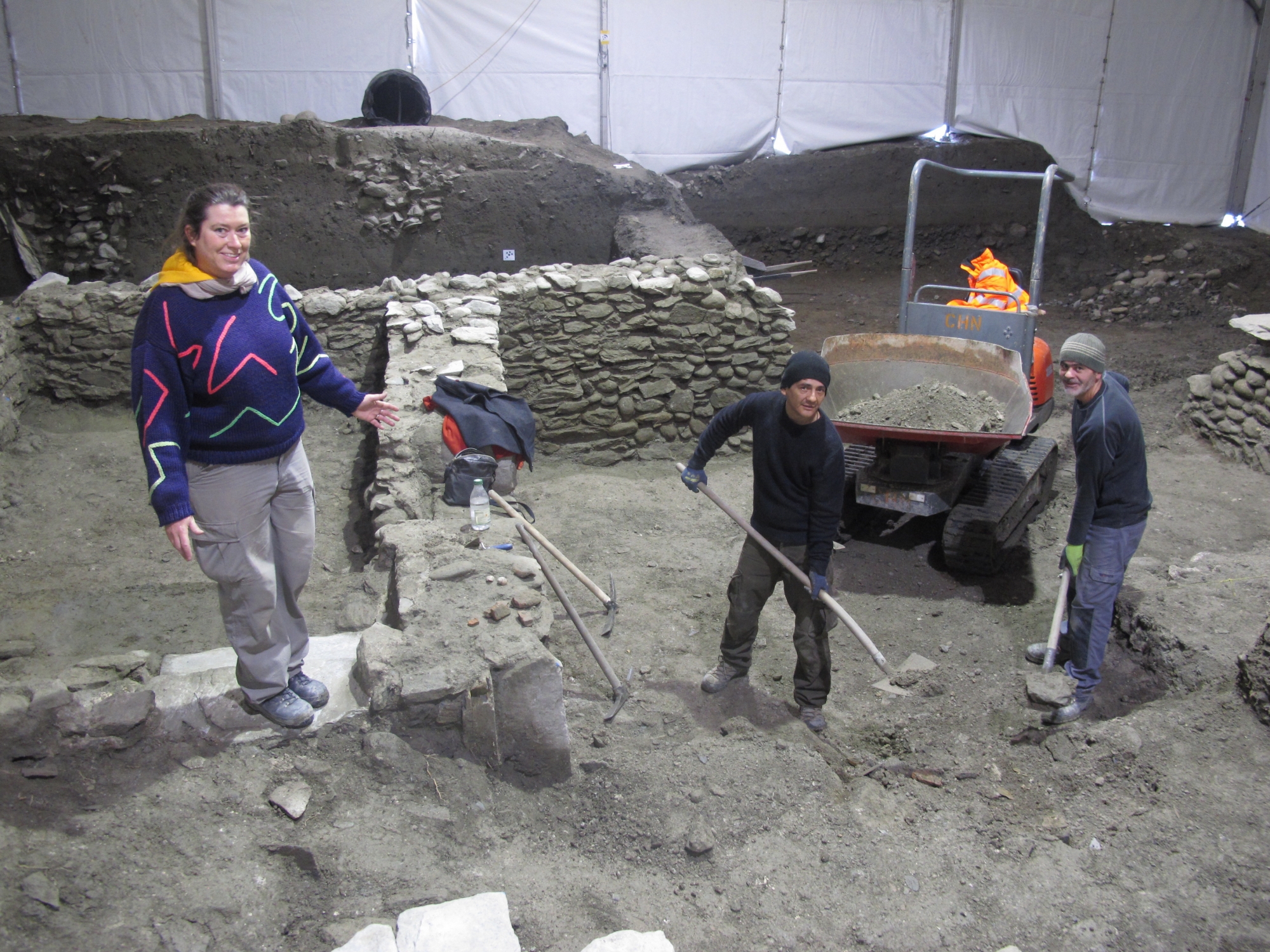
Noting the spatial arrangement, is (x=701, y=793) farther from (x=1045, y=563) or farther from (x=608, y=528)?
(x=1045, y=563)

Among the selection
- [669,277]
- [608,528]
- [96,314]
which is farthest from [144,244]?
[608,528]

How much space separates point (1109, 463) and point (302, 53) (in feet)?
38.9

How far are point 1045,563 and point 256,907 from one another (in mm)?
5004

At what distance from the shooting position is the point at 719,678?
4.32 meters

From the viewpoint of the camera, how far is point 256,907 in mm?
2414

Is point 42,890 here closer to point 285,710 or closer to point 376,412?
point 285,710

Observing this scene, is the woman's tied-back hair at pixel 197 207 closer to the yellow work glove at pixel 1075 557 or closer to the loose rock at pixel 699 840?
the loose rock at pixel 699 840

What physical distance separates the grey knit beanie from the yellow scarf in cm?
335

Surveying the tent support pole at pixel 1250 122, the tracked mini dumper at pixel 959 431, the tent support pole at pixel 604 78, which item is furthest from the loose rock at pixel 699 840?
the tent support pole at pixel 1250 122

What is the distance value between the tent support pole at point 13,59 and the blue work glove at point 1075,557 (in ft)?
44.0

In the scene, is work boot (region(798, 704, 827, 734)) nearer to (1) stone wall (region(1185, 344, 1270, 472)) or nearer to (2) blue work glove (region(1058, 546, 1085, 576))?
(2) blue work glove (region(1058, 546, 1085, 576))

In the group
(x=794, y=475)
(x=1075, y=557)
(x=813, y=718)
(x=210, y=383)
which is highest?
(x=210, y=383)

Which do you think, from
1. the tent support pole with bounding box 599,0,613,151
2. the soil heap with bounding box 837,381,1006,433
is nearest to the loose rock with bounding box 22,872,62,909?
the soil heap with bounding box 837,381,1006,433

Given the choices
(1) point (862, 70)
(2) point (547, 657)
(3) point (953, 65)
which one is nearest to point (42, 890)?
(2) point (547, 657)
